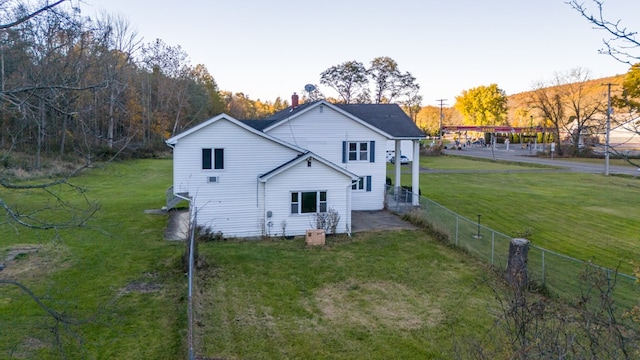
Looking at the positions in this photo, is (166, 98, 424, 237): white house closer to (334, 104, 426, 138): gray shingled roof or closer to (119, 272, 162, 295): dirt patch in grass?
(119, 272, 162, 295): dirt patch in grass

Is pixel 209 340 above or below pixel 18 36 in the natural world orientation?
below

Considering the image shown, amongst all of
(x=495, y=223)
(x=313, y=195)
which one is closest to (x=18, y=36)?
(x=313, y=195)

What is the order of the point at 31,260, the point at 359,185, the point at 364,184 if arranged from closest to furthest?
1. the point at 31,260
2. the point at 359,185
3. the point at 364,184

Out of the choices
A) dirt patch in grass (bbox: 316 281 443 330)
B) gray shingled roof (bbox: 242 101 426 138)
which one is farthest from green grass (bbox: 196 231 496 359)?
gray shingled roof (bbox: 242 101 426 138)

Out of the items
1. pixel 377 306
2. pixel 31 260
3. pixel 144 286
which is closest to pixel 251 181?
pixel 144 286

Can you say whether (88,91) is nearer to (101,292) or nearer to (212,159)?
(101,292)

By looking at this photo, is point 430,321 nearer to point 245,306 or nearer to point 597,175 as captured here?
point 245,306

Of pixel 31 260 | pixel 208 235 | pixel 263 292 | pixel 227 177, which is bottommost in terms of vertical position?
pixel 263 292

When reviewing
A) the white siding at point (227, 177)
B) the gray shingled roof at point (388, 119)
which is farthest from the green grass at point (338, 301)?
the gray shingled roof at point (388, 119)
